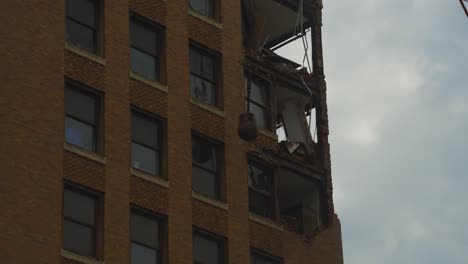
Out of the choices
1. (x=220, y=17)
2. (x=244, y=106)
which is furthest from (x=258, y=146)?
(x=220, y=17)

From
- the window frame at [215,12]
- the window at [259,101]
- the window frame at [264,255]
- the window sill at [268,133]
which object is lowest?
the window frame at [264,255]

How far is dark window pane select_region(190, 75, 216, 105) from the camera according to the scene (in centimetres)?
5659

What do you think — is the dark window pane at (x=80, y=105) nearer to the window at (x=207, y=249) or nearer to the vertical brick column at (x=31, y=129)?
the vertical brick column at (x=31, y=129)

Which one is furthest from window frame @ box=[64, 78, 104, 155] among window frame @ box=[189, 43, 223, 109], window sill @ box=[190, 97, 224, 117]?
window frame @ box=[189, 43, 223, 109]

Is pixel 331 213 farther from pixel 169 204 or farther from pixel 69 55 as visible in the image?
pixel 69 55

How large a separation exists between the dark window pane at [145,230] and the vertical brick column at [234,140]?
3350mm

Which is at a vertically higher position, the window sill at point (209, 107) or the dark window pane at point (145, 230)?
the window sill at point (209, 107)

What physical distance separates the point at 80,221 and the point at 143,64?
7.60 m

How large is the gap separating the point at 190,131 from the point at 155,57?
3.05 metres

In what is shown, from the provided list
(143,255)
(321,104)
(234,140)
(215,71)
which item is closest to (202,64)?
(215,71)

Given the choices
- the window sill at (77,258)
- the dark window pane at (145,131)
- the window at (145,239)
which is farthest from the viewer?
the dark window pane at (145,131)

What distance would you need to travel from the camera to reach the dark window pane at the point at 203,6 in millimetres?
58550

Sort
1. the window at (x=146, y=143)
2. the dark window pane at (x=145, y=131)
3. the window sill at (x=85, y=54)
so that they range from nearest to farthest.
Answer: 1. the window sill at (x=85, y=54)
2. the window at (x=146, y=143)
3. the dark window pane at (x=145, y=131)

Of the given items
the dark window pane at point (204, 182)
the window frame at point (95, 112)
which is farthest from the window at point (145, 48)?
the dark window pane at point (204, 182)
